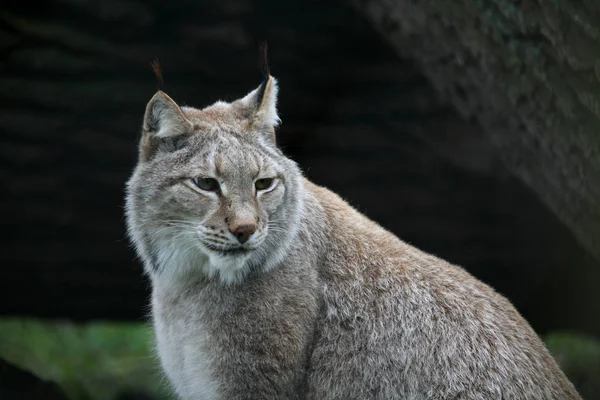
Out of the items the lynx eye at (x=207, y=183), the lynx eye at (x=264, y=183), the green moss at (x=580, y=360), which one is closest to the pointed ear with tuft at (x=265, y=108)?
the lynx eye at (x=264, y=183)

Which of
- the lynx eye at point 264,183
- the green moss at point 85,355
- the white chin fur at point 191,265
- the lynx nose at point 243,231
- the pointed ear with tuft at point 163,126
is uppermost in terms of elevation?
the pointed ear with tuft at point 163,126

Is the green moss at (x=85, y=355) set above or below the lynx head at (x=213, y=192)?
below

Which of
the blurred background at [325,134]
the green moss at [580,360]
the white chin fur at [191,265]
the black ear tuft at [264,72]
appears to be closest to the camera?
the white chin fur at [191,265]

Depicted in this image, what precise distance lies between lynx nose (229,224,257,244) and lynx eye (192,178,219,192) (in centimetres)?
33

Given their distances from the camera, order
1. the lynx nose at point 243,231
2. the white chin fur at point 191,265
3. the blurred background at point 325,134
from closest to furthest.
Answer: the lynx nose at point 243,231 < the white chin fur at point 191,265 < the blurred background at point 325,134

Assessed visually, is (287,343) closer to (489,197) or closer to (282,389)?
(282,389)

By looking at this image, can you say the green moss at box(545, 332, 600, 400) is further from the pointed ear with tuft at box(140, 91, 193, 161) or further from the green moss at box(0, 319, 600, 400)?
the pointed ear with tuft at box(140, 91, 193, 161)

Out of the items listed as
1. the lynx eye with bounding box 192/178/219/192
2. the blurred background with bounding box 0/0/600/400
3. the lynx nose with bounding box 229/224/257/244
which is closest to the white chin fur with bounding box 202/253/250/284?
the lynx nose with bounding box 229/224/257/244

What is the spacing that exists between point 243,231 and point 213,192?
0.34 m

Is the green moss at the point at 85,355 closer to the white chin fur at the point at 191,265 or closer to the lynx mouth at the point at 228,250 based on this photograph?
the white chin fur at the point at 191,265

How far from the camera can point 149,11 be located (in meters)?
7.47

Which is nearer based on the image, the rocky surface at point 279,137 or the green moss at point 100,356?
the rocky surface at point 279,137

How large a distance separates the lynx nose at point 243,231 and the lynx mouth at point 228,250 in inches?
3.2

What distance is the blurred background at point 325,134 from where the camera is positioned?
6574 mm
